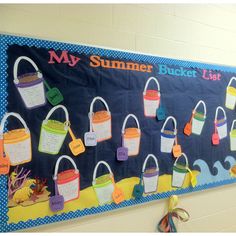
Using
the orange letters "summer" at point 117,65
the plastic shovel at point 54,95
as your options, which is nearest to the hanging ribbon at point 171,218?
the orange letters "summer" at point 117,65

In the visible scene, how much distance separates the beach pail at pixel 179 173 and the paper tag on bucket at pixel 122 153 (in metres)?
0.34

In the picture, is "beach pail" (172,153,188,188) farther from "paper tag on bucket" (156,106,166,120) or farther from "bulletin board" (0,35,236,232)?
"paper tag on bucket" (156,106,166,120)

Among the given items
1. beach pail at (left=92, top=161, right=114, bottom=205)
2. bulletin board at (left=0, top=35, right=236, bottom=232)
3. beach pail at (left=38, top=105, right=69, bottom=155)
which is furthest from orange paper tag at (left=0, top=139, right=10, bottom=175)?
beach pail at (left=92, top=161, right=114, bottom=205)

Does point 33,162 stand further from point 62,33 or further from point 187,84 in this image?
point 187,84

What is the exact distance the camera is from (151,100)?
56.3 inches

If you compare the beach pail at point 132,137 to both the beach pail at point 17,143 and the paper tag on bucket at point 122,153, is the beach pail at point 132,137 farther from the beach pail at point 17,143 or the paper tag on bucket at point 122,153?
the beach pail at point 17,143

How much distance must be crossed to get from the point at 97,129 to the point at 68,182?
0.27 m

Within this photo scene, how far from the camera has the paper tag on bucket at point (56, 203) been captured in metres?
1.16

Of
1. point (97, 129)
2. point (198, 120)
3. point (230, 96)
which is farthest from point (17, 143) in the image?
point (230, 96)

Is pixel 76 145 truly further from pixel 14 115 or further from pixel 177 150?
pixel 177 150

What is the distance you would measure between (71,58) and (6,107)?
35 cm

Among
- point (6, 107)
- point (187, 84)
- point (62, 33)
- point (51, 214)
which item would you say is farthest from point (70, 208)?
point (187, 84)

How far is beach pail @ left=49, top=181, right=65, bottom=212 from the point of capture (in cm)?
116

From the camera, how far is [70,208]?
1211 mm
